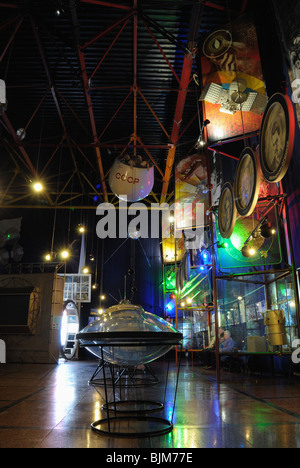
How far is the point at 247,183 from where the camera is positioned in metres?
5.02

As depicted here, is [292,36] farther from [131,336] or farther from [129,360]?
[129,360]

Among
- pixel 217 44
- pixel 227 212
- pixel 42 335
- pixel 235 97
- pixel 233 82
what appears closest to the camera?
pixel 227 212

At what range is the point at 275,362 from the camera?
26.7 feet

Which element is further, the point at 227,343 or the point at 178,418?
the point at 227,343

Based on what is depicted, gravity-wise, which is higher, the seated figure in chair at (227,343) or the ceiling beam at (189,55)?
the ceiling beam at (189,55)

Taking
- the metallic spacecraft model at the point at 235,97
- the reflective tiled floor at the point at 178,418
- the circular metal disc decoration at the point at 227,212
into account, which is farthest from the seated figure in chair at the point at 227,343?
the metallic spacecraft model at the point at 235,97

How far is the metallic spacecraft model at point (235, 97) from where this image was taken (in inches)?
252

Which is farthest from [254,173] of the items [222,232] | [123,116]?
[123,116]

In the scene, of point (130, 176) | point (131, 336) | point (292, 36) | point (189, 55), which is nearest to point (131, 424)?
point (131, 336)

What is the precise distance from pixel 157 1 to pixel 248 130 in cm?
372

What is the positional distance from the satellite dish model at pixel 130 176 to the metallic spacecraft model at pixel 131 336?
4.95 meters

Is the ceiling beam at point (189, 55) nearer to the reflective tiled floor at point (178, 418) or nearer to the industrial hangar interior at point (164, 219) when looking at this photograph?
the industrial hangar interior at point (164, 219)

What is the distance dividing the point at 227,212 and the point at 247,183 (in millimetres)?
1245
